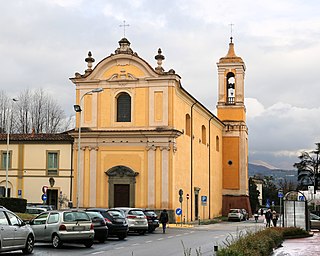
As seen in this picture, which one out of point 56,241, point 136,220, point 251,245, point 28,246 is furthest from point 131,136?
point 251,245

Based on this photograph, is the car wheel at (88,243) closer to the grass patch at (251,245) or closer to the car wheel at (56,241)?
the car wheel at (56,241)

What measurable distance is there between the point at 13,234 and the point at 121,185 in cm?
2972

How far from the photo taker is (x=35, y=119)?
248 feet

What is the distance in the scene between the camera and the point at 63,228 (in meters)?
23.1

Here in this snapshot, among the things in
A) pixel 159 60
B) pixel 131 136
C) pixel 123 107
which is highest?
pixel 159 60

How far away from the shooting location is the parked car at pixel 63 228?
23.2m

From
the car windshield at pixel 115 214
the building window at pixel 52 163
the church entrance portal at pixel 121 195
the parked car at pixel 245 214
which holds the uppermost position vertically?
the building window at pixel 52 163

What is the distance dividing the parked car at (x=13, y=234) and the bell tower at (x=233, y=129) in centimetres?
5086

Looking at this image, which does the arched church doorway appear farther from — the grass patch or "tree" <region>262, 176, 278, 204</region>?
"tree" <region>262, 176, 278, 204</region>

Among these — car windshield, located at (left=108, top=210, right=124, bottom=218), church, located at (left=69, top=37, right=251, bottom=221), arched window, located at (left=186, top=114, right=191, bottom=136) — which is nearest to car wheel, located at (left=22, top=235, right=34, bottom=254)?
car windshield, located at (left=108, top=210, right=124, bottom=218)

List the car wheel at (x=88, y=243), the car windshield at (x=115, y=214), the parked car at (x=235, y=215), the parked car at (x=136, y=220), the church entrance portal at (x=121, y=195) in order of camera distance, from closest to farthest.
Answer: the car wheel at (x=88, y=243) → the car windshield at (x=115, y=214) → the parked car at (x=136, y=220) → the church entrance portal at (x=121, y=195) → the parked car at (x=235, y=215)

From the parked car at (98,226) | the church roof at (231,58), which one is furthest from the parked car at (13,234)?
the church roof at (231,58)

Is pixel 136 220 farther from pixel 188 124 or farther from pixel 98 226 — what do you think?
pixel 188 124

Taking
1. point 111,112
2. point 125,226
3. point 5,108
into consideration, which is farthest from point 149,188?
point 5,108
